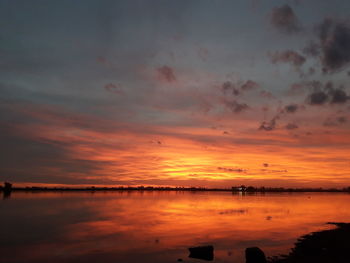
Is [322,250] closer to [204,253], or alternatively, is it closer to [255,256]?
[255,256]

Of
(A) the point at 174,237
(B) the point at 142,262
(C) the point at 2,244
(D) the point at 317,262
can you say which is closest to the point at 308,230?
(A) the point at 174,237

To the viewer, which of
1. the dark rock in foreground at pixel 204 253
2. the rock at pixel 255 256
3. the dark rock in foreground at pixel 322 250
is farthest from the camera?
the dark rock in foreground at pixel 204 253

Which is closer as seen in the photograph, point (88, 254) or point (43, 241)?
point (88, 254)

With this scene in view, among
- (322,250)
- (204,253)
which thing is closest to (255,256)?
(204,253)

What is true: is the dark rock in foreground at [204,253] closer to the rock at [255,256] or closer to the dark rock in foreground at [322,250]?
the rock at [255,256]

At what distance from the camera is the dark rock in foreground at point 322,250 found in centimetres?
2923

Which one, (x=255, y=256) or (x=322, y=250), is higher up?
(x=255, y=256)

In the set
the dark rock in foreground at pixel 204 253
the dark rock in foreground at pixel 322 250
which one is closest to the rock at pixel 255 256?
the dark rock in foreground at pixel 322 250

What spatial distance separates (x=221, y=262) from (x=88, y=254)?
15.1m

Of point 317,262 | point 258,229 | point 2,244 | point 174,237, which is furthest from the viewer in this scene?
point 258,229

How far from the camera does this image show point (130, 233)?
5088 centimetres

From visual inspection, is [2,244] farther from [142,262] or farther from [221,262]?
[221,262]

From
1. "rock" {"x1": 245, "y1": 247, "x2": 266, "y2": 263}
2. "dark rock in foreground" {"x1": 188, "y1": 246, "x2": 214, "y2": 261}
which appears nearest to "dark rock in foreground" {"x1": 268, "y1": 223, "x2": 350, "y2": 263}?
"rock" {"x1": 245, "y1": 247, "x2": 266, "y2": 263}

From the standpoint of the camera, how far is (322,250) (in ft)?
111
